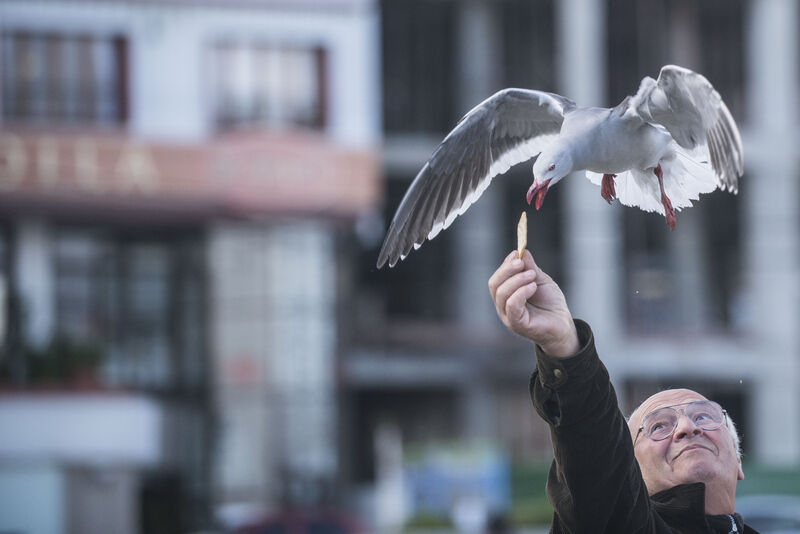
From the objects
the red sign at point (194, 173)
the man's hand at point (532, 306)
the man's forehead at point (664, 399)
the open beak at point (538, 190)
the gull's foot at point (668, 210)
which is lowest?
the man's forehead at point (664, 399)

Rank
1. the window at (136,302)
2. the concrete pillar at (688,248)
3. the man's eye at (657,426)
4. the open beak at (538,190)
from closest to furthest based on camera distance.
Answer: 1. the open beak at (538,190)
2. the man's eye at (657,426)
3. the window at (136,302)
4. the concrete pillar at (688,248)

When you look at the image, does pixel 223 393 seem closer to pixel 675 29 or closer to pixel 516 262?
pixel 675 29

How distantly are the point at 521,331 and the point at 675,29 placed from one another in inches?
1285

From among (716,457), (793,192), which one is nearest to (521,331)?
(716,457)

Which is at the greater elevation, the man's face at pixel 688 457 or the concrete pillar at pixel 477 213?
the concrete pillar at pixel 477 213

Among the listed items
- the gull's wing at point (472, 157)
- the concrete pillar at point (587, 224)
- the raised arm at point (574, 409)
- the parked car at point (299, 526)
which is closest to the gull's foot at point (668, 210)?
the gull's wing at point (472, 157)

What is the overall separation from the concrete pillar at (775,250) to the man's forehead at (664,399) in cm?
2973

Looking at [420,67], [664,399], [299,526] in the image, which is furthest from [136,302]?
[664,399]

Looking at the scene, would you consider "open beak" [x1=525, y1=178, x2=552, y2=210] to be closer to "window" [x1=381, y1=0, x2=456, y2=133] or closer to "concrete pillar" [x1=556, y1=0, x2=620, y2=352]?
"concrete pillar" [x1=556, y1=0, x2=620, y2=352]

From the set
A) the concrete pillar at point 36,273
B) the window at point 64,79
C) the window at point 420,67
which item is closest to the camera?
the concrete pillar at point 36,273

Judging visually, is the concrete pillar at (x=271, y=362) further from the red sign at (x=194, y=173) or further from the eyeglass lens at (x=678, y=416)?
the eyeglass lens at (x=678, y=416)

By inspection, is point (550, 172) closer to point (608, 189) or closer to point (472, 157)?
point (608, 189)

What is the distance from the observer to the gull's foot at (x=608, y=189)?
359 centimetres

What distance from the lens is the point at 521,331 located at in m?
2.80
